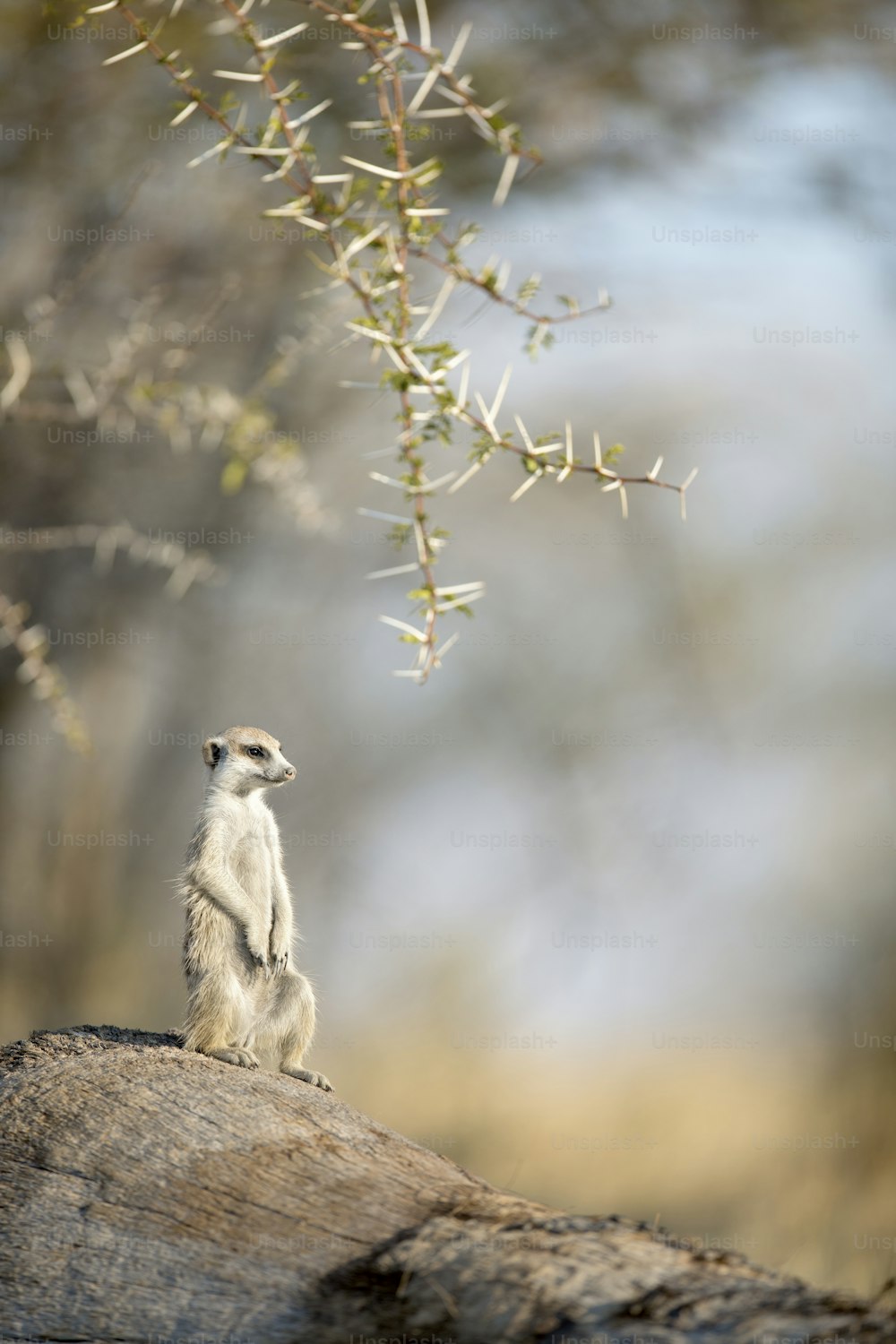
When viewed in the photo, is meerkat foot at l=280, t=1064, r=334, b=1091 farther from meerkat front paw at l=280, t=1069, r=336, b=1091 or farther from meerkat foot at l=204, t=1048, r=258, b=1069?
meerkat foot at l=204, t=1048, r=258, b=1069

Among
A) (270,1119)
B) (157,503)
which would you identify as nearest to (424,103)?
(157,503)

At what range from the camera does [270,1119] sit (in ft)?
9.30

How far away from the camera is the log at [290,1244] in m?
2.11

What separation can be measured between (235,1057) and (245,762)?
0.77 meters

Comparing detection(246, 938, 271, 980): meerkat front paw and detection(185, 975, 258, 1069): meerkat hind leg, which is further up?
detection(246, 938, 271, 980): meerkat front paw

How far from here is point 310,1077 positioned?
10.8 ft

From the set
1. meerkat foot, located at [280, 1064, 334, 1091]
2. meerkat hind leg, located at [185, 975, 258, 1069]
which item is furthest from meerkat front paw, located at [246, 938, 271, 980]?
meerkat foot, located at [280, 1064, 334, 1091]

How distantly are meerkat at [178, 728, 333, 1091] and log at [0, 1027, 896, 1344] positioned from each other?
0.62 ft

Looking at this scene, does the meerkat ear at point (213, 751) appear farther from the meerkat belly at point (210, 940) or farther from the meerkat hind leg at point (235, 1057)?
the meerkat hind leg at point (235, 1057)

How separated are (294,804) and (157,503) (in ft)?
6.85

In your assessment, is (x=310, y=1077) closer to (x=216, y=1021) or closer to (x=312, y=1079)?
(x=312, y=1079)

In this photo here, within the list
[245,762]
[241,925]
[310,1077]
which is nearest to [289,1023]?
[310,1077]

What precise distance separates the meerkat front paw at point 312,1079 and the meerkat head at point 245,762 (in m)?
0.73

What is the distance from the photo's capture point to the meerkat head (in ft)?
11.6
